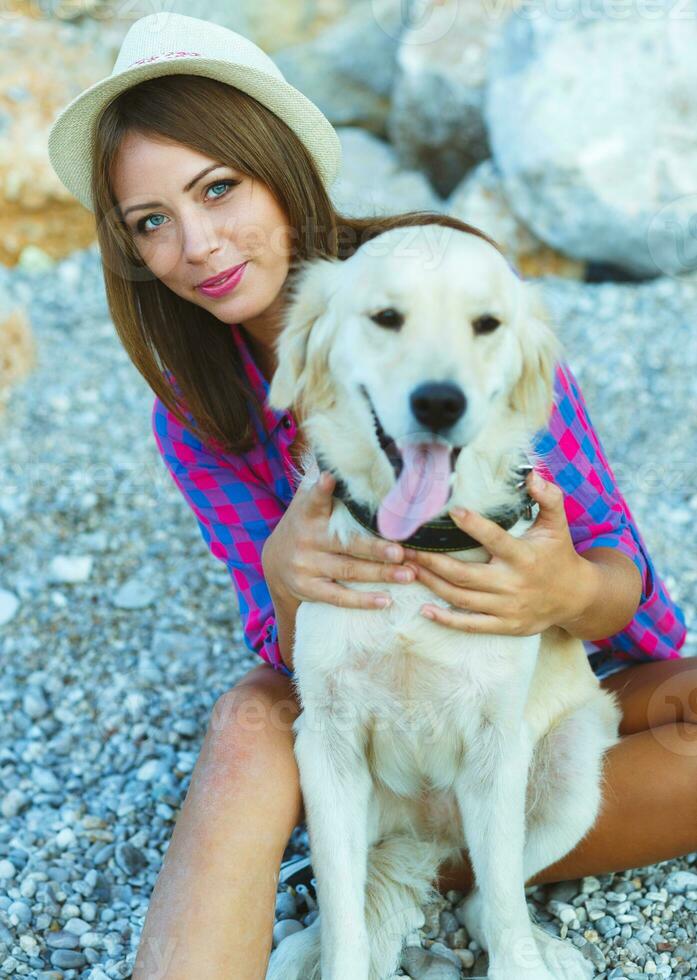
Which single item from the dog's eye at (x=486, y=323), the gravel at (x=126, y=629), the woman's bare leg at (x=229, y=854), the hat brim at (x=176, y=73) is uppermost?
the hat brim at (x=176, y=73)

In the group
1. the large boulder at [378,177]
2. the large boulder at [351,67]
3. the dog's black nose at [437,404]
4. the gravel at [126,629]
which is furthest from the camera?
the large boulder at [351,67]

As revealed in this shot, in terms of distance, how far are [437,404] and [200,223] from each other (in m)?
0.83

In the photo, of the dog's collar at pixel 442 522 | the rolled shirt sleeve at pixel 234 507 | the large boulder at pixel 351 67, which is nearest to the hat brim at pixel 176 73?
the rolled shirt sleeve at pixel 234 507

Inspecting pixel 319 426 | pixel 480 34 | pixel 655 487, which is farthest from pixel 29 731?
pixel 480 34

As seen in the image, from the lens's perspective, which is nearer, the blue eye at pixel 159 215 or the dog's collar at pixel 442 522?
the dog's collar at pixel 442 522

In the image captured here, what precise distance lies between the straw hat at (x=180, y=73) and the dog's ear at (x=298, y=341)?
0.48 meters

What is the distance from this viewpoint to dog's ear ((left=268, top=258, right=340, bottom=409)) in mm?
1981

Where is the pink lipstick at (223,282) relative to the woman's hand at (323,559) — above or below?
above

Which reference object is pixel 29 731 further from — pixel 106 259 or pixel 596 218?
pixel 596 218

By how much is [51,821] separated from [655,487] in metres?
2.61

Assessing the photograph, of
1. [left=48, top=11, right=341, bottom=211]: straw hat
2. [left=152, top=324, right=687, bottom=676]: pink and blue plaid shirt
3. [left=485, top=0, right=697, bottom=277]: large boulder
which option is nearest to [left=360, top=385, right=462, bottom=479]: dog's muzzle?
[left=152, top=324, right=687, bottom=676]: pink and blue plaid shirt

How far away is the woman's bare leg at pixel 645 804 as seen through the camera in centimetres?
217

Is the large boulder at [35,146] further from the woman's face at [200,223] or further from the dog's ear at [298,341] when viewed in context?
the dog's ear at [298,341]

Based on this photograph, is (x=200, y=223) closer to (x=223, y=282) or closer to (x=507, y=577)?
(x=223, y=282)
